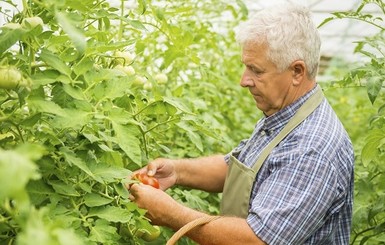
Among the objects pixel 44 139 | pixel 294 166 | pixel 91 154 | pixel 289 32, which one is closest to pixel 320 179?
pixel 294 166

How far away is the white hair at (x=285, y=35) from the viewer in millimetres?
2072

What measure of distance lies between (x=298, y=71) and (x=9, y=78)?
1097 millimetres

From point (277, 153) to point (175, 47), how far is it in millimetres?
529

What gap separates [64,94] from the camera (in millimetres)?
1493

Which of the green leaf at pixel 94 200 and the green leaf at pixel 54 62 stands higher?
the green leaf at pixel 54 62

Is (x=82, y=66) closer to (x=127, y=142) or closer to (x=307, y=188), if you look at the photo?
(x=127, y=142)

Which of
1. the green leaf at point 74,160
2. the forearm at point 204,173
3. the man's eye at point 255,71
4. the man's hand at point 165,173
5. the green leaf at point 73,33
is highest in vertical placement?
the green leaf at point 73,33

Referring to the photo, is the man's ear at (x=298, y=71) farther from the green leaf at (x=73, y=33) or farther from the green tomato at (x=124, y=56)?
the green leaf at (x=73, y=33)

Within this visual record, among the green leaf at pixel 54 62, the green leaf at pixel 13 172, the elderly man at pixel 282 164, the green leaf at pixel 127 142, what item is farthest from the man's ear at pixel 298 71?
the green leaf at pixel 13 172

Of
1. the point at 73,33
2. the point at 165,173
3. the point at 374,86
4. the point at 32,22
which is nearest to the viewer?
the point at 73,33

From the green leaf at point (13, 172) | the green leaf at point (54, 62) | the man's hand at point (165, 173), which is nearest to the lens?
the green leaf at point (13, 172)

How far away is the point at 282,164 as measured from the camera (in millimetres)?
1938

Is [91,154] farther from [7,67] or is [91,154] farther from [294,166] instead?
[294,166]

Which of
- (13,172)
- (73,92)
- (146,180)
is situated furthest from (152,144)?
(13,172)
